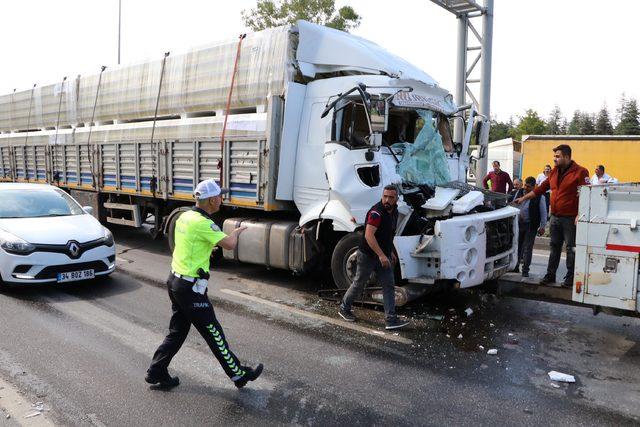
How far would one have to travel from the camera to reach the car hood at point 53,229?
21.5 feet

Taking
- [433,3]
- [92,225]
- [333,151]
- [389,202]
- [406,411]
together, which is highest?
[433,3]

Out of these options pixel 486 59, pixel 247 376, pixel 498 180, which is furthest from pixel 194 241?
pixel 486 59

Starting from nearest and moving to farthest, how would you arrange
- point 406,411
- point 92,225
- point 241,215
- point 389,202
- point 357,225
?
1. point 406,411
2. point 389,202
3. point 357,225
4. point 92,225
5. point 241,215

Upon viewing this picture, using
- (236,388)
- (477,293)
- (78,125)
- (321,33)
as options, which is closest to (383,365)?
(236,388)

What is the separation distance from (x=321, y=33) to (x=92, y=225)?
4.30 meters

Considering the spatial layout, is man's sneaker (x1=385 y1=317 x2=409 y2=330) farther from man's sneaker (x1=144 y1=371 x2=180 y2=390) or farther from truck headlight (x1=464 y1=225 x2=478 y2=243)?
man's sneaker (x1=144 y1=371 x2=180 y2=390)

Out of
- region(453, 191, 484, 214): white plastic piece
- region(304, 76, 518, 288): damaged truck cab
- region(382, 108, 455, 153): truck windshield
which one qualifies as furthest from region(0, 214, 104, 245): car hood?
region(453, 191, 484, 214): white plastic piece

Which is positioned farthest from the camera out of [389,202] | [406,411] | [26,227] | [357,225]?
[26,227]

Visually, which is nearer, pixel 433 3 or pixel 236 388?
pixel 236 388

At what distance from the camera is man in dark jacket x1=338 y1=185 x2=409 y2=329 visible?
17.3 ft

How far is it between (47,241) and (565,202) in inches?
255

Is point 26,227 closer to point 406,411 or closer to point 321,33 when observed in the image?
point 321,33

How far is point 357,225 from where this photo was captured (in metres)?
6.18

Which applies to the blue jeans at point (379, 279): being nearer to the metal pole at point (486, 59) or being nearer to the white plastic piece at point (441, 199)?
the white plastic piece at point (441, 199)
